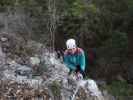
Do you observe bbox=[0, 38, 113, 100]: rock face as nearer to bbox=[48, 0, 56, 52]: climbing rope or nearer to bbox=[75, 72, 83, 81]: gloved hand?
bbox=[75, 72, 83, 81]: gloved hand

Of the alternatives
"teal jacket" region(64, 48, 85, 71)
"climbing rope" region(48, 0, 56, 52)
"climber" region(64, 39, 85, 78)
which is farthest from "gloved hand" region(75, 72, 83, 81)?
"climbing rope" region(48, 0, 56, 52)

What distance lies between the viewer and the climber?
8922mm

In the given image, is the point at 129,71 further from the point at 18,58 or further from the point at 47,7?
the point at 18,58

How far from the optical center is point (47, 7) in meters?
12.5

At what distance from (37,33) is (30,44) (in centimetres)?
263

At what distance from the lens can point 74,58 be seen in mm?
8961

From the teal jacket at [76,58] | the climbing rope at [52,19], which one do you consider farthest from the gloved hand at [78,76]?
the climbing rope at [52,19]

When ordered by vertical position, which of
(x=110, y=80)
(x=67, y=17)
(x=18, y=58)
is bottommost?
(x=110, y=80)

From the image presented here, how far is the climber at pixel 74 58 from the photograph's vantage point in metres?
8.92

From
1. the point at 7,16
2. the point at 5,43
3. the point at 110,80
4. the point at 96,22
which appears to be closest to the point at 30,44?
the point at 5,43

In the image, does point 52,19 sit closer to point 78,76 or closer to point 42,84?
point 78,76

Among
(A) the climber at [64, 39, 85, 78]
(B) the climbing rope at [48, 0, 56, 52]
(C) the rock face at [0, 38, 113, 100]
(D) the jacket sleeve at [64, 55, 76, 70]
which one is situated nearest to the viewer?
(C) the rock face at [0, 38, 113, 100]

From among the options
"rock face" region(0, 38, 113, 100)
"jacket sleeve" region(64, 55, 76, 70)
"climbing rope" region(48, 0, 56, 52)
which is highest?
"climbing rope" region(48, 0, 56, 52)

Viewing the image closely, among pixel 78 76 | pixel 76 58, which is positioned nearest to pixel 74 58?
pixel 76 58
